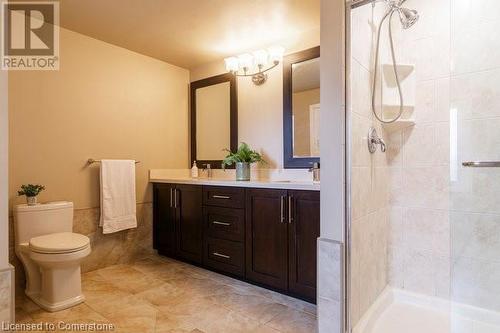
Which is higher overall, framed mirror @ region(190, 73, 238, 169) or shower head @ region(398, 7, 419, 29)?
shower head @ region(398, 7, 419, 29)

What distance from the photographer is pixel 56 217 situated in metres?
2.33

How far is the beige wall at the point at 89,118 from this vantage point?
2375 mm

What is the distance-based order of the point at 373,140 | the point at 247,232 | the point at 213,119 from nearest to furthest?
the point at 373,140
the point at 247,232
the point at 213,119

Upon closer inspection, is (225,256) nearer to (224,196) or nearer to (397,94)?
(224,196)

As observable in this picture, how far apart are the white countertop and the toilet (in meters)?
1.00

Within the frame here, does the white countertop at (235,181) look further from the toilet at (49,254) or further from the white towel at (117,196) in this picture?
the toilet at (49,254)

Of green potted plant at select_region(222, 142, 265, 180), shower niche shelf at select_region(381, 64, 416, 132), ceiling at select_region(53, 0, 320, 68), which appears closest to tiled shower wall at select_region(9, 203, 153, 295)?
green potted plant at select_region(222, 142, 265, 180)

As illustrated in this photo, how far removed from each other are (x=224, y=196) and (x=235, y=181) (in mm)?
165

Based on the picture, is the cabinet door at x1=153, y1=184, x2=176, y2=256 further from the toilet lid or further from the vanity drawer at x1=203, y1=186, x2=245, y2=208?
the toilet lid

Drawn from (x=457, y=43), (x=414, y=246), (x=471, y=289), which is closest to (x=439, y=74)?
(x=457, y=43)

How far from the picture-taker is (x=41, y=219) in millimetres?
2246

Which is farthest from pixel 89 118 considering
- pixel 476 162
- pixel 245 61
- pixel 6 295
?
A: pixel 476 162

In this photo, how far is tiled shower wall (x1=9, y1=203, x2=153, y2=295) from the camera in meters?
2.72

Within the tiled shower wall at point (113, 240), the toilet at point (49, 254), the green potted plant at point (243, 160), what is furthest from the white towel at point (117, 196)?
the green potted plant at point (243, 160)
